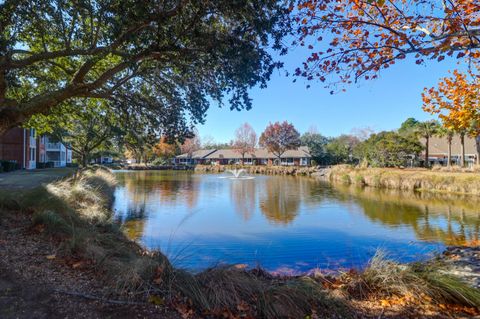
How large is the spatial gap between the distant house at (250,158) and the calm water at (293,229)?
50263mm

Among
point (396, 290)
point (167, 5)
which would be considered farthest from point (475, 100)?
point (167, 5)

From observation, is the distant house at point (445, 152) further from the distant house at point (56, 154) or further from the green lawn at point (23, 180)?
the distant house at point (56, 154)

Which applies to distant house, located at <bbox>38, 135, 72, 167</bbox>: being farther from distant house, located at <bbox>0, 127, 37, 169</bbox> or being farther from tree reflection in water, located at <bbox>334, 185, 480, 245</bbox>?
tree reflection in water, located at <bbox>334, 185, 480, 245</bbox>

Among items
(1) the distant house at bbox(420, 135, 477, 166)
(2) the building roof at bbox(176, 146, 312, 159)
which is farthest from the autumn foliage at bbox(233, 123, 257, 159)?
(1) the distant house at bbox(420, 135, 477, 166)

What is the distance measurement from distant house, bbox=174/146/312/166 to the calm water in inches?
1979

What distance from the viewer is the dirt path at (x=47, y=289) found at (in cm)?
340

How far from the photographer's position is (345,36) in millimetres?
5262

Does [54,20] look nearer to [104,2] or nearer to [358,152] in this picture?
[104,2]

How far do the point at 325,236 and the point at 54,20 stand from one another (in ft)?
35.4

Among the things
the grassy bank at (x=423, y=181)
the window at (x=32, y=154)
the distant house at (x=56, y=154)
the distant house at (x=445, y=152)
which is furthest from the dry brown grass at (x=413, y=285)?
the distant house at (x=445, y=152)

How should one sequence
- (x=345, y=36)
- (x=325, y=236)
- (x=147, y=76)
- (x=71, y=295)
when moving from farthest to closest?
(x=325, y=236) < (x=147, y=76) < (x=345, y=36) < (x=71, y=295)

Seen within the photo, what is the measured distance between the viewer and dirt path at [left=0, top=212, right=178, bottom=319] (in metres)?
3.40

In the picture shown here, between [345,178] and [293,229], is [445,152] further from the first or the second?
[293,229]

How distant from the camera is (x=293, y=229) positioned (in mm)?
12578
